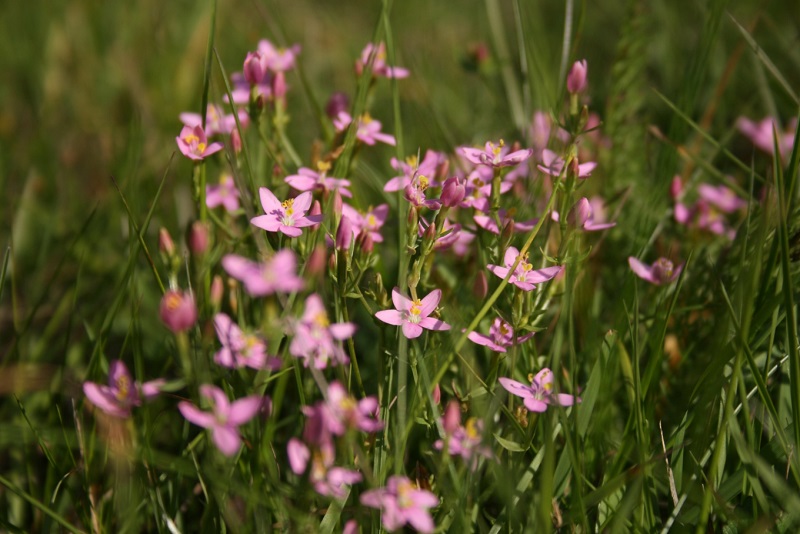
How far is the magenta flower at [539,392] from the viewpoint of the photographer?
1.43 metres

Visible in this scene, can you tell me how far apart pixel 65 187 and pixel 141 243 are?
62.3 inches

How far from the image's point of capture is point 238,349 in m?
1.23

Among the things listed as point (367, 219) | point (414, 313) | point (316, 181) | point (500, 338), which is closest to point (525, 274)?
point (500, 338)

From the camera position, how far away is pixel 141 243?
1518mm

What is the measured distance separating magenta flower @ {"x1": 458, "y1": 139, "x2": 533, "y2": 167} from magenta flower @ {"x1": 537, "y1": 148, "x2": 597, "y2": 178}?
0.07 meters

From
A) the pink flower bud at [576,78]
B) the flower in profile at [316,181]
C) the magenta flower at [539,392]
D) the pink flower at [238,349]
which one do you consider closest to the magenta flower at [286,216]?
the flower in profile at [316,181]

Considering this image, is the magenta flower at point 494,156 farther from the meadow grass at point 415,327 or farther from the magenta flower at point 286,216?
the magenta flower at point 286,216

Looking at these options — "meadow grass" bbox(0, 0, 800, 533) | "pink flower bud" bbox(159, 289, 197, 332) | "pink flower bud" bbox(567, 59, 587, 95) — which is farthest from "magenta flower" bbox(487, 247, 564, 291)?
"pink flower bud" bbox(159, 289, 197, 332)

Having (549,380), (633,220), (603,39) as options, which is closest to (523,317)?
(549,380)

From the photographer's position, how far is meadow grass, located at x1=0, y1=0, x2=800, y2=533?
1.30m

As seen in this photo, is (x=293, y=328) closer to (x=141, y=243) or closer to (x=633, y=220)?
(x=141, y=243)

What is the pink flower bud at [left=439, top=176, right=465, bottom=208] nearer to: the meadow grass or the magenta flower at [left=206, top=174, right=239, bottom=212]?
the meadow grass

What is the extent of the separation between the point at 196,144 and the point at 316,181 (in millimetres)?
278

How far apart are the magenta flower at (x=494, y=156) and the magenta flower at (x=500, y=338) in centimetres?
35
